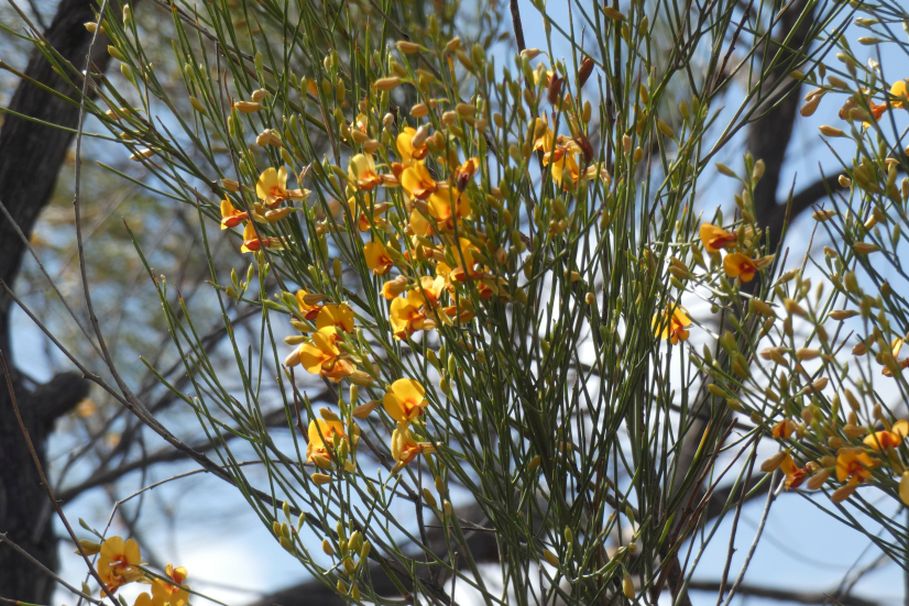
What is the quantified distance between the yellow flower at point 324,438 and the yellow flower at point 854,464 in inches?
17.8

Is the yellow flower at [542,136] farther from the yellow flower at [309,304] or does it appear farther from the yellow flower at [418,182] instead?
the yellow flower at [309,304]

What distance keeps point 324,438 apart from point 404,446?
106 mm

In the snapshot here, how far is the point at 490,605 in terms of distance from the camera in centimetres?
101

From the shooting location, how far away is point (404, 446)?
0.98 m

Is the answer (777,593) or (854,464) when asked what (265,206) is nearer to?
(854,464)

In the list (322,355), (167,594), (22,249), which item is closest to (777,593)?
(22,249)

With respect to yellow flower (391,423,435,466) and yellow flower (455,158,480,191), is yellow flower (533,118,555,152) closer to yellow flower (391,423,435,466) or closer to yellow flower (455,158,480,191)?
yellow flower (455,158,480,191)

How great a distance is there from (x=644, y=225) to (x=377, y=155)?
289 mm

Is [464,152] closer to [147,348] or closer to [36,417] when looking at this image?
[36,417]

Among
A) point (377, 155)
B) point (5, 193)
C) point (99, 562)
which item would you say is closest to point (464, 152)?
point (377, 155)

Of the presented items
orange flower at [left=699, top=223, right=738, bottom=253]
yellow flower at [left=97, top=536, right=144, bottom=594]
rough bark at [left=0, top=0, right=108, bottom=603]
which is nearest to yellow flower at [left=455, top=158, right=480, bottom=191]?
orange flower at [left=699, top=223, right=738, bottom=253]

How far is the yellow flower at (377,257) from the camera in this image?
1.00 metres

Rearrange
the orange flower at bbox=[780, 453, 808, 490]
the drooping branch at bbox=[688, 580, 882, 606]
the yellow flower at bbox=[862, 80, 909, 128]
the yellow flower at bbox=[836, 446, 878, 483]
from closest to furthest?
1. the yellow flower at bbox=[836, 446, 878, 483]
2. the orange flower at bbox=[780, 453, 808, 490]
3. the yellow flower at bbox=[862, 80, 909, 128]
4. the drooping branch at bbox=[688, 580, 882, 606]

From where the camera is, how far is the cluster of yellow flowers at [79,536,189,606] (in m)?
1.13
